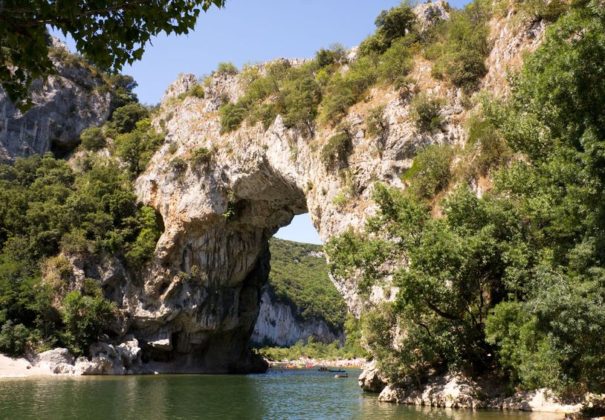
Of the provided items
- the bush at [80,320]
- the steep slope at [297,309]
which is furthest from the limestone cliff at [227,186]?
the steep slope at [297,309]

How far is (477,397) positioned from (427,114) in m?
14.5

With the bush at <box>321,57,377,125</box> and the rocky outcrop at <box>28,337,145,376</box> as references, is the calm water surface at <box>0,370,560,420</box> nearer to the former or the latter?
the rocky outcrop at <box>28,337,145,376</box>

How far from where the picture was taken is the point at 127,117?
182 ft

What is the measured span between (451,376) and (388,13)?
22.9 meters

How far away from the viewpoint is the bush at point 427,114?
2698 centimetres

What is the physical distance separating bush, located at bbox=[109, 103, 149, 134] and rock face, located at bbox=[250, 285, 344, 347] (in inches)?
2079

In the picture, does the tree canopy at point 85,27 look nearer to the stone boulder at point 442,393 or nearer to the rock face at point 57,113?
the stone boulder at point 442,393

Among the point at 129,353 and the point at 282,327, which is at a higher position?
the point at 282,327

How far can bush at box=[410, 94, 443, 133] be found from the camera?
26984 mm

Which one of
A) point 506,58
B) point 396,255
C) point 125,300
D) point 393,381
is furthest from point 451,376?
point 125,300

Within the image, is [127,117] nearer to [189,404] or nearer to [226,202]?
[226,202]

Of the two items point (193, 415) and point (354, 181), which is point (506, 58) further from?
point (193, 415)

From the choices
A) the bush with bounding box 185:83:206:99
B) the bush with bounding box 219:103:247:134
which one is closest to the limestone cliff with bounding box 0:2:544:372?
the bush with bounding box 185:83:206:99

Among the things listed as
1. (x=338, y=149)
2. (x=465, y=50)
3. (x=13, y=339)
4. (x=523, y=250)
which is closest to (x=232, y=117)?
(x=338, y=149)
